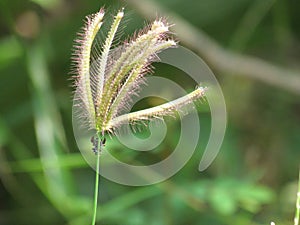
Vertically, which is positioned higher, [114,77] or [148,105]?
[148,105]

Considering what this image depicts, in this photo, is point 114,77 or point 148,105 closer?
point 114,77

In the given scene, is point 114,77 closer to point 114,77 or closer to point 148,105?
point 114,77

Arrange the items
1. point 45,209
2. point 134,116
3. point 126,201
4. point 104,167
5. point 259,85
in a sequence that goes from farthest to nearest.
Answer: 1. point 259,85
2. point 45,209
3. point 104,167
4. point 126,201
5. point 134,116

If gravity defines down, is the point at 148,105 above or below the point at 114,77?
above

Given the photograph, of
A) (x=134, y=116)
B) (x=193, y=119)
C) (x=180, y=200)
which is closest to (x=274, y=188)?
(x=193, y=119)

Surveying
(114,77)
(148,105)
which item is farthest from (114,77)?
(148,105)

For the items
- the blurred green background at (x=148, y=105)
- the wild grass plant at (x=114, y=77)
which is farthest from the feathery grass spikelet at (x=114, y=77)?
the blurred green background at (x=148, y=105)

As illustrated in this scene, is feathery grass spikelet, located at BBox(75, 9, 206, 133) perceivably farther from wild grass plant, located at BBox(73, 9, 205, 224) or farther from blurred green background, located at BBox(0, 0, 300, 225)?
blurred green background, located at BBox(0, 0, 300, 225)

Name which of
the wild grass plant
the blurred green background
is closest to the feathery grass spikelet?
the wild grass plant

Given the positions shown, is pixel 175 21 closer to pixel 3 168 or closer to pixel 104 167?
pixel 104 167
